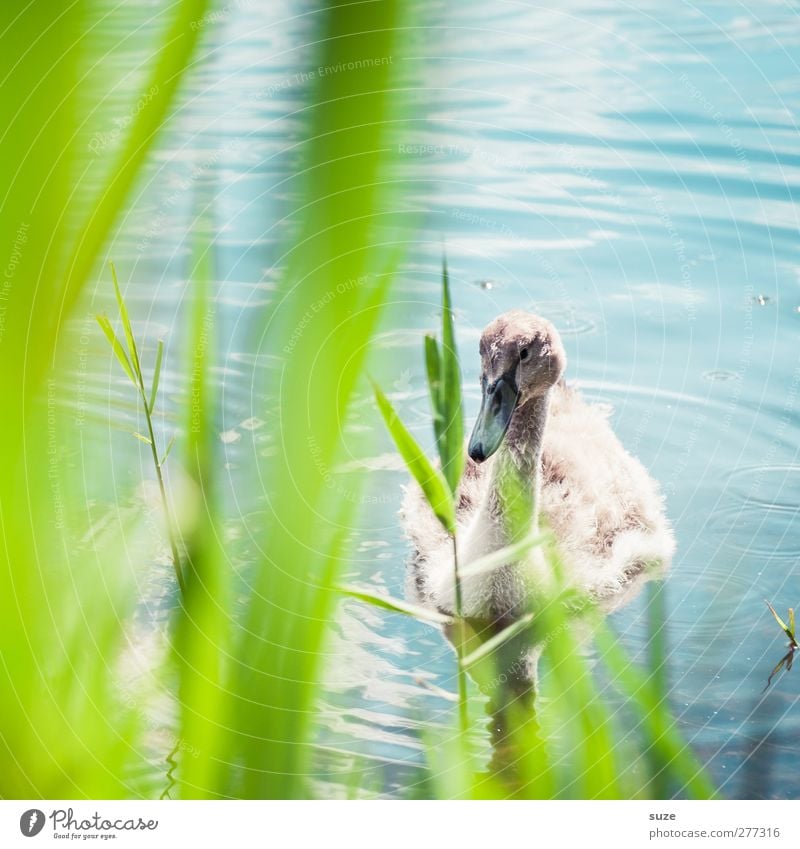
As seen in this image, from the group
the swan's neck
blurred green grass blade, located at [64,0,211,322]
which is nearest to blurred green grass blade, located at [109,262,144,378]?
blurred green grass blade, located at [64,0,211,322]

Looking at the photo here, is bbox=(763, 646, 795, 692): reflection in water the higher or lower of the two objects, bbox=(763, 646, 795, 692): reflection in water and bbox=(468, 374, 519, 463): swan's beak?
the lower

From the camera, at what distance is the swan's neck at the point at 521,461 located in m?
2.65

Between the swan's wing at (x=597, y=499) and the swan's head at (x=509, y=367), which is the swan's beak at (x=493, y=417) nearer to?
the swan's head at (x=509, y=367)

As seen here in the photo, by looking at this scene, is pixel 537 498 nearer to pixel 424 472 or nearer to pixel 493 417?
pixel 493 417

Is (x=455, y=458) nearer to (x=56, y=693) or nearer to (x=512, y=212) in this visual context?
(x=56, y=693)

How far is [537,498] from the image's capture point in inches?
109

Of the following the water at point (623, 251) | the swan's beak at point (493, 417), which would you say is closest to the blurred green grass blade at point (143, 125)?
the swan's beak at point (493, 417)

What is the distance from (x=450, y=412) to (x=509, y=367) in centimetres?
169

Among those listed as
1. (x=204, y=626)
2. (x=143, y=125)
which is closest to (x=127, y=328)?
(x=204, y=626)

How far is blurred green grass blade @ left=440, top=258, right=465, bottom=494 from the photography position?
83 cm

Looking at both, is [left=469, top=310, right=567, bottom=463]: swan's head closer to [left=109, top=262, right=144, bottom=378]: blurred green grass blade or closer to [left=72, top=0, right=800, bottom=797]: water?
[left=72, top=0, right=800, bottom=797]: water

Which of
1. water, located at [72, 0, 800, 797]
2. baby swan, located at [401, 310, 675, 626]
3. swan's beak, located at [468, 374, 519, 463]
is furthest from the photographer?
water, located at [72, 0, 800, 797]
